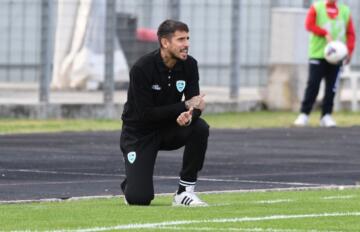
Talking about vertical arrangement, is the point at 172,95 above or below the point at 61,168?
above

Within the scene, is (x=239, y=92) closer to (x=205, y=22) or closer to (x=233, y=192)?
(x=205, y=22)

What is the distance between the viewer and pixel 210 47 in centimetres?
2691

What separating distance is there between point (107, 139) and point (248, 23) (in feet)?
26.7

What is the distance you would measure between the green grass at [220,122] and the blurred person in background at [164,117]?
8.47m

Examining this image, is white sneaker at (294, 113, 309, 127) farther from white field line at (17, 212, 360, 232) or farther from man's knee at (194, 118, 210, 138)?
white field line at (17, 212, 360, 232)

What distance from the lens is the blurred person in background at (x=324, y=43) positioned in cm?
2241

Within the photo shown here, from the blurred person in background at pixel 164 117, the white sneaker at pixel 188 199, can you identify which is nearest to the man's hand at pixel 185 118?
the blurred person in background at pixel 164 117

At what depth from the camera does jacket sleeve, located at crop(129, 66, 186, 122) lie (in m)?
11.6

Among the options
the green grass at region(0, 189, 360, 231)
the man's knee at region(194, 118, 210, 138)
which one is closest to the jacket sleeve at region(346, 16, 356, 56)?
the green grass at region(0, 189, 360, 231)

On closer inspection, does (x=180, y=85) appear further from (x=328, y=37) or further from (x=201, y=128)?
(x=328, y=37)

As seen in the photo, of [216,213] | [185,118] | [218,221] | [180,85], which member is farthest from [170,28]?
[218,221]

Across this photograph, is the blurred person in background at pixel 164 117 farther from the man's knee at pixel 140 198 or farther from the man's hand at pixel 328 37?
the man's hand at pixel 328 37

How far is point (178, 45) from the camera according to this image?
37.9 ft

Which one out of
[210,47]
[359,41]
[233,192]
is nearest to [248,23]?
[210,47]
